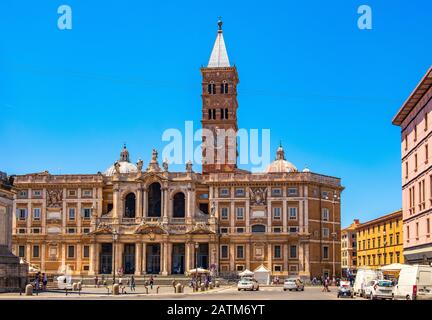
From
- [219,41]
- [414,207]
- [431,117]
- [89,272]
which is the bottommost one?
[89,272]

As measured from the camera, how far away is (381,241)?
114812mm

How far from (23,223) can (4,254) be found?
53710 millimetres

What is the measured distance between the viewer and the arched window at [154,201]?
11075 cm

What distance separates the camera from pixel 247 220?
107 m

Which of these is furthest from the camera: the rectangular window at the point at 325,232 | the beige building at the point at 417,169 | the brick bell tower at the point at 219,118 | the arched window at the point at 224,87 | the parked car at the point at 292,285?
the arched window at the point at 224,87

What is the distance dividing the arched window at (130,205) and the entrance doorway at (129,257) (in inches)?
197

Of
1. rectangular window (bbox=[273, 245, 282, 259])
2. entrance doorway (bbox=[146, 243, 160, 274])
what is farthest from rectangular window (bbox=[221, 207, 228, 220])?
entrance doorway (bbox=[146, 243, 160, 274])

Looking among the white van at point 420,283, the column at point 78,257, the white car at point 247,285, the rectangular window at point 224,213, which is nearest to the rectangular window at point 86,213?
the column at point 78,257

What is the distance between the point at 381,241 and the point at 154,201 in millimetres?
35279

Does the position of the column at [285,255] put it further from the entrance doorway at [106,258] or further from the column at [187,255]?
the entrance doorway at [106,258]

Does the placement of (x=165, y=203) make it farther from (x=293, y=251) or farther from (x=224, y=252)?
(x=293, y=251)

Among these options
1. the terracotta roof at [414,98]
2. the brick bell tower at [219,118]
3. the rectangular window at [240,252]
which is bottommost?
the rectangular window at [240,252]
